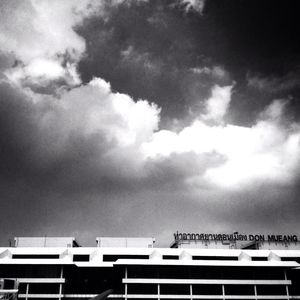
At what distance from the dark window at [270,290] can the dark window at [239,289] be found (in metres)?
1.81

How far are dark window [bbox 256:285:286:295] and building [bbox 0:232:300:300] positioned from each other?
0.17m

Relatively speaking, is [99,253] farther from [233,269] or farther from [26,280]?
[233,269]

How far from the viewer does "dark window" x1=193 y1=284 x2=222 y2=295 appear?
60.6 meters

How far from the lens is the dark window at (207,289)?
A: 2388 inches

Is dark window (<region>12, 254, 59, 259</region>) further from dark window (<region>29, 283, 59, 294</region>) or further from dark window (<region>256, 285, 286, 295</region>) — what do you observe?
dark window (<region>256, 285, 286, 295</region>)

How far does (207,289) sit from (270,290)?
39.5ft

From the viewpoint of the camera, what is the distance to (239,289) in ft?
201

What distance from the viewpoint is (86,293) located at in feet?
200

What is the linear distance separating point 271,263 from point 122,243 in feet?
116

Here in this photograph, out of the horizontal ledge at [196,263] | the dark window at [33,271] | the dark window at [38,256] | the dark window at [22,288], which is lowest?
the dark window at [22,288]

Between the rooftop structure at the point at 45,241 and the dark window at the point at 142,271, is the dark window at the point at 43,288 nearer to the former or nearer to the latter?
the dark window at the point at 142,271

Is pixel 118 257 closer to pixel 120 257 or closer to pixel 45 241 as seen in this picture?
pixel 120 257

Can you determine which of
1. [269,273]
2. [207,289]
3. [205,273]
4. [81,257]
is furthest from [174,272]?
[81,257]

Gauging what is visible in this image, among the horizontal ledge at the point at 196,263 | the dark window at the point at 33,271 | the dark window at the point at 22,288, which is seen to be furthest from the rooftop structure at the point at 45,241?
the horizontal ledge at the point at 196,263
